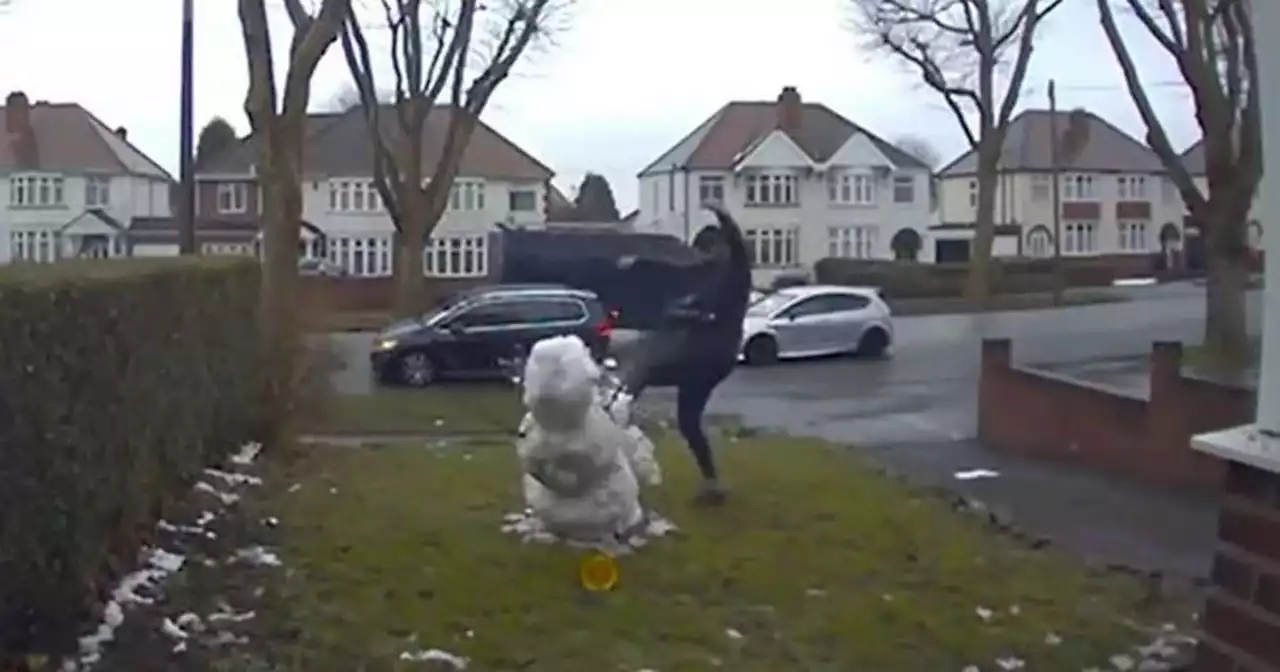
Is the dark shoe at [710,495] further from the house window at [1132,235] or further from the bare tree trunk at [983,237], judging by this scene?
the house window at [1132,235]

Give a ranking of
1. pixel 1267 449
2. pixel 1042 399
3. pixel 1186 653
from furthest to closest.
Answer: pixel 1042 399, pixel 1186 653, pixel 1267 449

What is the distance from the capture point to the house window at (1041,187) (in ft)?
250

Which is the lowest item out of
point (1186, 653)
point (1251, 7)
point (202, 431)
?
point (1186, 653)

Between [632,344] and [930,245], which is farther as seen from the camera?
[930,245]

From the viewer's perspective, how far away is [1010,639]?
7.68 meters

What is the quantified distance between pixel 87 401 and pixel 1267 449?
4.10 meters

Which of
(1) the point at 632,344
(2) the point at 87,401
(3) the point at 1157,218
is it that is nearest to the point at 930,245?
(3) the point at 1157,218

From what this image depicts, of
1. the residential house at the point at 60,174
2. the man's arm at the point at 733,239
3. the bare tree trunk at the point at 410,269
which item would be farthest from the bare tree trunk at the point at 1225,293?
the residential house at the point at 60,174

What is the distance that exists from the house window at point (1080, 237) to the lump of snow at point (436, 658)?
7271cm

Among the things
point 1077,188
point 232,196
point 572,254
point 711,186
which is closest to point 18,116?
point 232,196

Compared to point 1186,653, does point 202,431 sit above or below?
above

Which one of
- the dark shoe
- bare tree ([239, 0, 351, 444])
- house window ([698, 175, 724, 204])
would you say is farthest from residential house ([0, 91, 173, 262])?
the dark shoe

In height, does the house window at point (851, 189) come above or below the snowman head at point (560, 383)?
above

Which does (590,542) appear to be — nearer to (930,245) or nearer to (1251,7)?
(1251,7)
